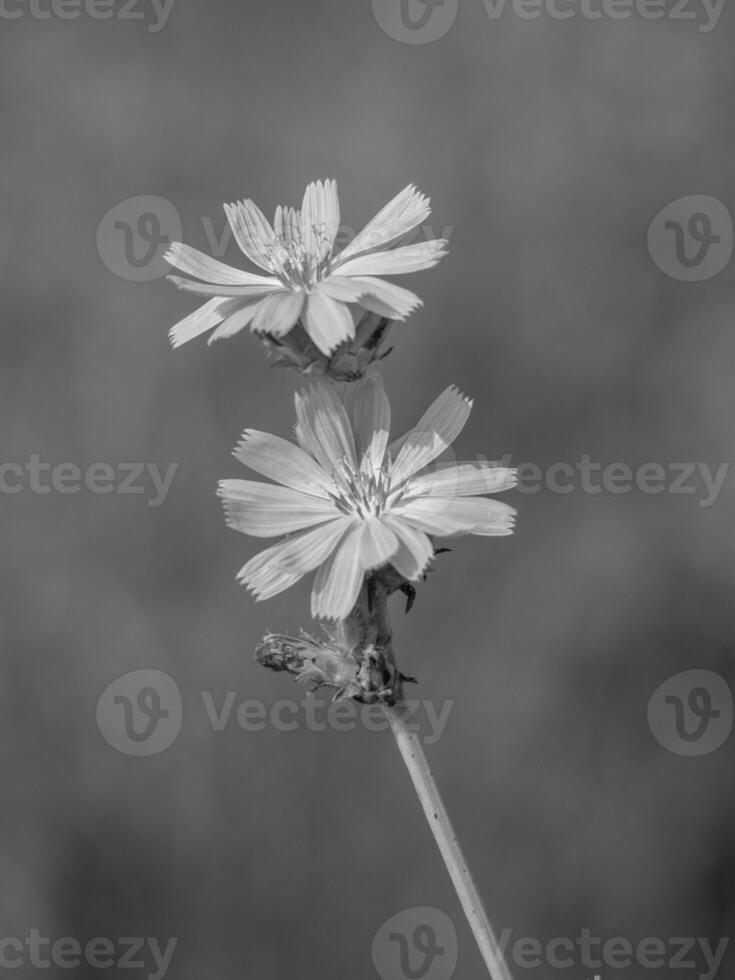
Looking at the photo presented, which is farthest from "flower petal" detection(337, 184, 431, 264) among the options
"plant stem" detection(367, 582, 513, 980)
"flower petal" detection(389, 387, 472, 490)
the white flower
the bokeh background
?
the bokeh background

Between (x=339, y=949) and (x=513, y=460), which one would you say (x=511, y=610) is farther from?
(x=339, y=949)

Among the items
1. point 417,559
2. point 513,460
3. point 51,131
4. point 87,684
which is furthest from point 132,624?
point 417,559

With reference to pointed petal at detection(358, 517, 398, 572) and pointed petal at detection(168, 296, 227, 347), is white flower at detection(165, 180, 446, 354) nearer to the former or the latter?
pointed petal at detection(168, 296, 227, 347)

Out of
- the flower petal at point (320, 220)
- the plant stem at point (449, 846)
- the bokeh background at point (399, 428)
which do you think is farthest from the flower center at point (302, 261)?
the bokeh background at point (399, 428)

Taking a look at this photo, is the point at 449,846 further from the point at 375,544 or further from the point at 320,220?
the point at 320,220

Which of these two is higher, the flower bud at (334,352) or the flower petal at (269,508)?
the flower bud at (334,352)

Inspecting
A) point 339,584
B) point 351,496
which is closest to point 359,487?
point 351,496

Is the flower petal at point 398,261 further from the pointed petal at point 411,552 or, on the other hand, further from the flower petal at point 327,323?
the pointed petal at point 411,552
